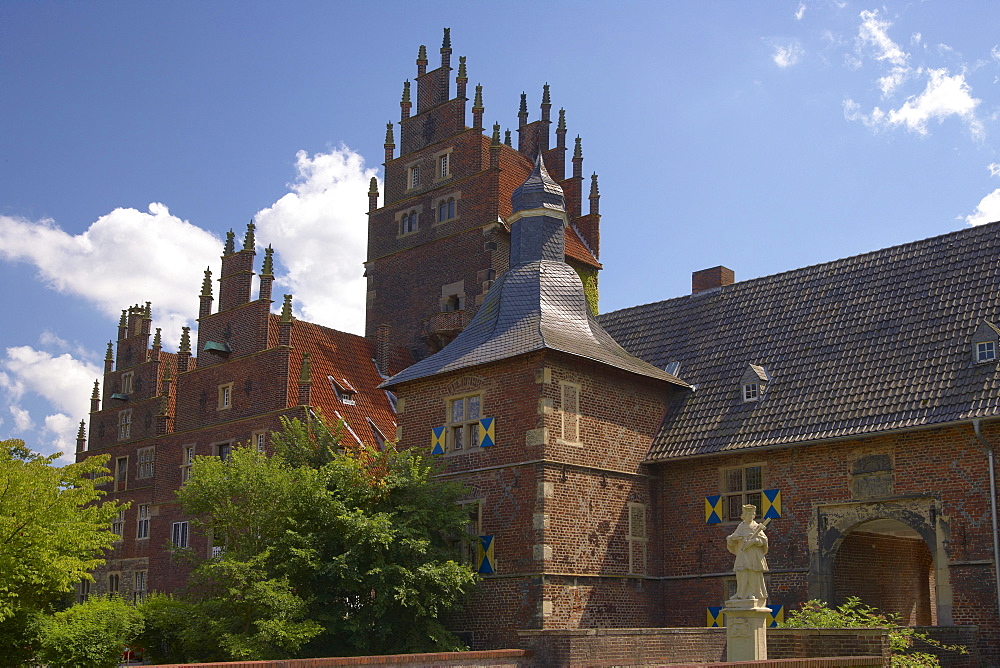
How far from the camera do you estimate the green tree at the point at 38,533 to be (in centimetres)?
1755

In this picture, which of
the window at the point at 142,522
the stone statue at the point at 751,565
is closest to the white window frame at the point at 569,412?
the stone statue at the point at 751,565

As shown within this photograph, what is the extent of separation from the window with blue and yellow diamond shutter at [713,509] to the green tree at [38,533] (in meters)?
11.8

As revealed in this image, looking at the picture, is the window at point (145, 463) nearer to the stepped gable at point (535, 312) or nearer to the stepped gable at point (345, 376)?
the stepped gable at point (345, 376)

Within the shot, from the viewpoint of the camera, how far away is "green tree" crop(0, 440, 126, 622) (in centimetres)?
1755

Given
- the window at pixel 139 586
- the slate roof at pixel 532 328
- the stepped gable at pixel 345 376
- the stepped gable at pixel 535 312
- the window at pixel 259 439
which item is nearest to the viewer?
the slate roof at pixel 532 328

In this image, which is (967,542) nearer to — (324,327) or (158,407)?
(324,327)

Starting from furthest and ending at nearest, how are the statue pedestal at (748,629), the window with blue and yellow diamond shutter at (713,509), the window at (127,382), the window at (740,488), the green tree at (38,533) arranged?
the window at (127,382) → the window with blue and yellow diamond shutter at (713,509) → the window at (740,488) → the green tree at (38,533) → the statue pedestal at (748,629)

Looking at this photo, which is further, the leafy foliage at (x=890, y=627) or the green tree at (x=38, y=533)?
the green tree at (x=38, y=533)

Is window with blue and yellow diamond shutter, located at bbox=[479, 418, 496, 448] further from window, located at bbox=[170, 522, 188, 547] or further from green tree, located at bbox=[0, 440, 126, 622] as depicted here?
window, located at bbox=[170, 522, 188, 547]

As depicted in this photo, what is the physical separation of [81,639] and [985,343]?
1651cm

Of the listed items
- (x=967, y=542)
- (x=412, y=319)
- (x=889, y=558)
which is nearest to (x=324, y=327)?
(x=412, y=319)

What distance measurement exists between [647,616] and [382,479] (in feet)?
20.7

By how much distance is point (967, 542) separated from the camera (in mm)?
19344

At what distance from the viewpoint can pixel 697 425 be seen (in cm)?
2372
